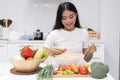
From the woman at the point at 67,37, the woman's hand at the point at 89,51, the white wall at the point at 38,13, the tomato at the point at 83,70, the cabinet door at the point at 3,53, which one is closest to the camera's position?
the tomato at the point at 83,70

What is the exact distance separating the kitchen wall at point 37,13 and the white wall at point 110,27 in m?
0.35

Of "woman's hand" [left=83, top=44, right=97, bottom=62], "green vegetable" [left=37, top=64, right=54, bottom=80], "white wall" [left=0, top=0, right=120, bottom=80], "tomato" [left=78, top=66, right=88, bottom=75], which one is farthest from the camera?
"white wall" [left=0, top=0, right=120, bottom=80]

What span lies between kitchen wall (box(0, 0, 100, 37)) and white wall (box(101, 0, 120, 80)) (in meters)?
0.35

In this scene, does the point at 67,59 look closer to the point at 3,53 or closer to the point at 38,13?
the point at 3,53

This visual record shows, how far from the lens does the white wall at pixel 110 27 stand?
349cm

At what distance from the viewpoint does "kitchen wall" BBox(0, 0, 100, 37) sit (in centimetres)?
388

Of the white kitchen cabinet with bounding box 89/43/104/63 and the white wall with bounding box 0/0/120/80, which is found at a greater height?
the white wall with bounding box 0/0/120/80

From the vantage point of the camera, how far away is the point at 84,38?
2.42 m

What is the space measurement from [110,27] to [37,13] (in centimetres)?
127

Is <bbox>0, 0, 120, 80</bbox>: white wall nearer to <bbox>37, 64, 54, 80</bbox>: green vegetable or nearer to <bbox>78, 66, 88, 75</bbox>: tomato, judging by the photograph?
<bbox>78, 66, 88, 75</bbox>: tomato

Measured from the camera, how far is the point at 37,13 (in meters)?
3.92

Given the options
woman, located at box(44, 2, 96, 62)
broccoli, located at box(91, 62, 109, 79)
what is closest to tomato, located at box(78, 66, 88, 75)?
broccoli, located at box(91, 62, 109, 79)

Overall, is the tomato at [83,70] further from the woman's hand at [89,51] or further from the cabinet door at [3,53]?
the cabinet door at [3,53]

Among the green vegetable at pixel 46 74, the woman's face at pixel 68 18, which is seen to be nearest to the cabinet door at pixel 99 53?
the woman's face at pixel 68 18
